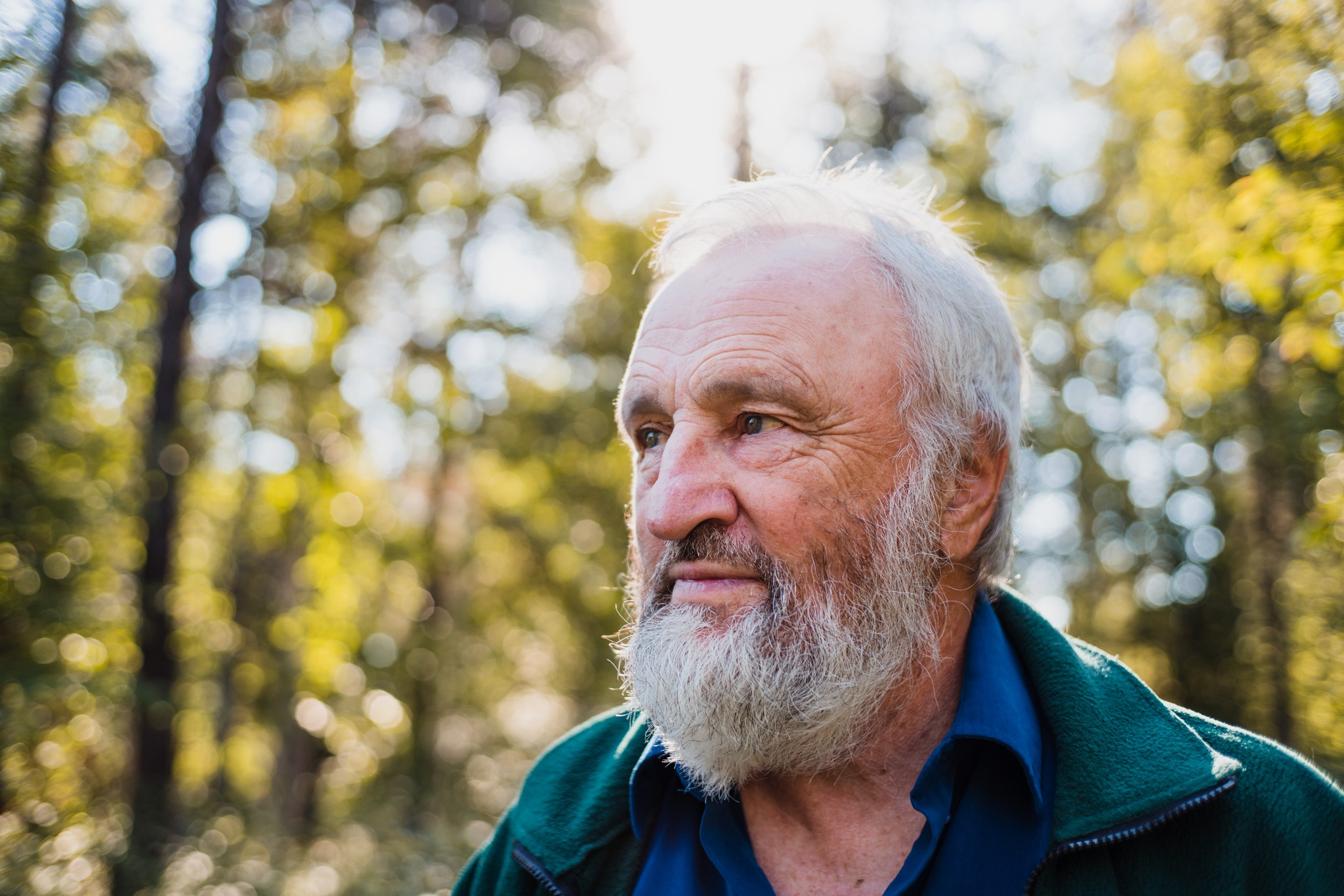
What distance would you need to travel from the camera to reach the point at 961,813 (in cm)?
163

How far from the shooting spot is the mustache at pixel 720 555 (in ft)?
5.62

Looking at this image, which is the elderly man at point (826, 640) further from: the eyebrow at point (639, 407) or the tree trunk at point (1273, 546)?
the tree trunk at point (1273, 546)

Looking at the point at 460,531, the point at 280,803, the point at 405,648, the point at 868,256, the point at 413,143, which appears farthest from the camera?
the point at 460,531

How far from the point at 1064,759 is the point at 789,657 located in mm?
522

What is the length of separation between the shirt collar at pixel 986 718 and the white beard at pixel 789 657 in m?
0.12

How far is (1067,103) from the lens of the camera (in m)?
13.5

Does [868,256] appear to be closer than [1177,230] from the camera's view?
Yes

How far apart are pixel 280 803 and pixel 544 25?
1102cm

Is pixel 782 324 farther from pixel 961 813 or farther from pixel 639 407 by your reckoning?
pixel 961 813

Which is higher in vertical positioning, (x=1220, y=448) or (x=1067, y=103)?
(x=1067, y=103)

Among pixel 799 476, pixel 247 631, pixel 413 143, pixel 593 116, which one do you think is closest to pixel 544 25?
pixel 593 116

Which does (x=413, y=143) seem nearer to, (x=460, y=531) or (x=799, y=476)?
(x=460, y=531)

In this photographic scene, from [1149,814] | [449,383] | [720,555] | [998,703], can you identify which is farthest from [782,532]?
[449,383]

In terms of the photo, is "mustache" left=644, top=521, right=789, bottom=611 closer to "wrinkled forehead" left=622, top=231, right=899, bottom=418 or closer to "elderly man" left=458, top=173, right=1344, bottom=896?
"elderly man" left=458, top=173, right=1344, bottom=896
